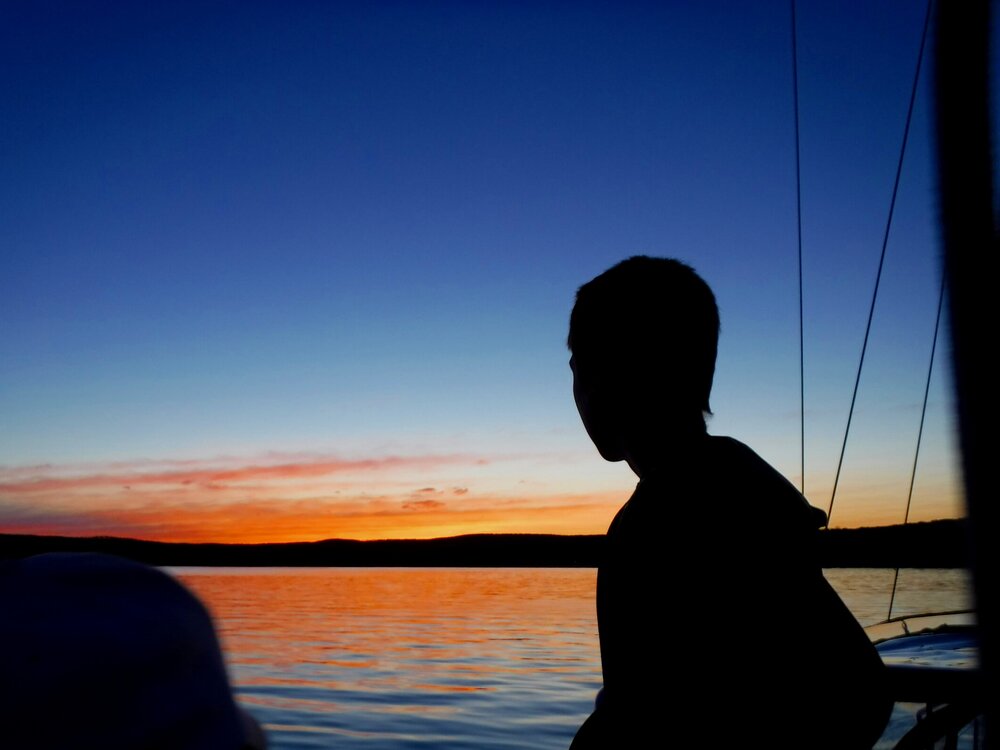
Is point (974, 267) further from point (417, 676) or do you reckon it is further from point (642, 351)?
point (417, 676)

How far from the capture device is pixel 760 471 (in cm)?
A: 139

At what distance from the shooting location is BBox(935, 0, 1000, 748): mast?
39.9 inches

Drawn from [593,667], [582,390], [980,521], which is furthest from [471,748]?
[980,521]

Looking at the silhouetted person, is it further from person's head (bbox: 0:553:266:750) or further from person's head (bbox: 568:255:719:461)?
person's head (bbox: 0:553:266:750)

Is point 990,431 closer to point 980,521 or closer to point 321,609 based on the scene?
point 980,521

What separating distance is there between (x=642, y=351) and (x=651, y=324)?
52 millimetres

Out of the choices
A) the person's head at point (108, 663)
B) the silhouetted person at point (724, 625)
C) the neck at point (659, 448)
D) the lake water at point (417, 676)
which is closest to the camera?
the person's head at point (108, 663)

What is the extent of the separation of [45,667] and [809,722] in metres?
1.09

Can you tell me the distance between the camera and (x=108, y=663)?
2.41 feet

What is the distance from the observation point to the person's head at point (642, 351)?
Result: 5.07 ft

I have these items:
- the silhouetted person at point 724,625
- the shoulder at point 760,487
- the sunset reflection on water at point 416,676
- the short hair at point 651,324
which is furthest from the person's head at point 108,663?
the sunset reflection on water at point 416,676

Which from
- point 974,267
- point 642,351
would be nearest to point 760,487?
point 642,351

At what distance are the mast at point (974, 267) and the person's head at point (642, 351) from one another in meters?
0.56

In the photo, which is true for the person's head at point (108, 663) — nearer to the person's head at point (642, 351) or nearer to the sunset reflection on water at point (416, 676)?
the person's head at point (642, 351)
